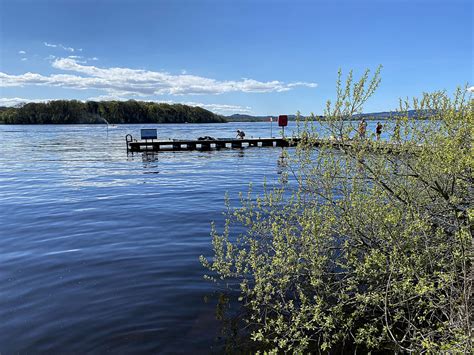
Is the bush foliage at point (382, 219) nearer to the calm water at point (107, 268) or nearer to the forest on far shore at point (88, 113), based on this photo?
the calm water at point (107, 268)

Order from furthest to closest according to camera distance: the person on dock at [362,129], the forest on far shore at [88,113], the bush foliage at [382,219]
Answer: the forest on far shore at [88,113] → the person on dock at [362,129] → the bush foliage at [382,219]

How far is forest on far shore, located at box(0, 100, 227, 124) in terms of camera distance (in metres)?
162

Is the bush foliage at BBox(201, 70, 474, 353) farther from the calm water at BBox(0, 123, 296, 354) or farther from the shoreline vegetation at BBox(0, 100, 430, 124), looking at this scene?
the shoreline vegetation at BBox(0, 100, 430, 124)

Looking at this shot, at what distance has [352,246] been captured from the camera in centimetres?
495

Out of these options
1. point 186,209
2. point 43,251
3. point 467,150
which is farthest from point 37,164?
point 467,150

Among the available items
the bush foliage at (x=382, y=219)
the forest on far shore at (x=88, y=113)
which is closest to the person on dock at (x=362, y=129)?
the bush foliage at (x=382, y=219)

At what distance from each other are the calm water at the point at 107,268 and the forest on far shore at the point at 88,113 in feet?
476

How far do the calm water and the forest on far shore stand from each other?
145 m

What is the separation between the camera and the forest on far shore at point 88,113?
16250 centimetres

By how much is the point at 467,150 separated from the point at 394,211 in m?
1.17

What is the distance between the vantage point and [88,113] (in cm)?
17650

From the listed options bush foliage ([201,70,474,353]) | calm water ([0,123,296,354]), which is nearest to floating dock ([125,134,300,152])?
calm water ([0,123,296,354])

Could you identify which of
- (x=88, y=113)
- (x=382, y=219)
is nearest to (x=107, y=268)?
(x=382, y=219)

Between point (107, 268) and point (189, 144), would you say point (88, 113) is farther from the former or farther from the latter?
point (107, 268)
